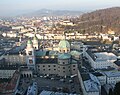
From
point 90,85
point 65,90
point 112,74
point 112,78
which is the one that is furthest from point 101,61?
point 90,85

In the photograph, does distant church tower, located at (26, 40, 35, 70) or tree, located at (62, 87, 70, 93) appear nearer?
tree, located at (62, 87, 70, 93)

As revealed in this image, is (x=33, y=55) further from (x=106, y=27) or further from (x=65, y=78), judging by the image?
(x=106, y=27)

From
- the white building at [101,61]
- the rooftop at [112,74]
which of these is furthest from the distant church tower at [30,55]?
the rooftop at [112,74]

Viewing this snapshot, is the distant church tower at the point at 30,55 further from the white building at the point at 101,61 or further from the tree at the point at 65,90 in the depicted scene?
the white building at the point at 101,61

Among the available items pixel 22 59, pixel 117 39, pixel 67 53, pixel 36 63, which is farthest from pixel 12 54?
pixel 117 39

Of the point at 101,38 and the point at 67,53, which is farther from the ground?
→ the point at 67,53

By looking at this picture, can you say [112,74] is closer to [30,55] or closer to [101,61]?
[101,61]

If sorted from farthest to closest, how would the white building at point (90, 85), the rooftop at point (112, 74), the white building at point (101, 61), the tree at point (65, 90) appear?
the white building at point (101, 61) < the rooftop at point (112, 74) < the tree at point (65, 90) < the white building at point (90, 85)

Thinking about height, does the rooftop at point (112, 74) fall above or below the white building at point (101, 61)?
above

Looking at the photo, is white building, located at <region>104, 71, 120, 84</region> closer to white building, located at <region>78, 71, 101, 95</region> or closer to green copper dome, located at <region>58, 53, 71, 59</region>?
white building, located at <region>78, 71, 101, 95</region>

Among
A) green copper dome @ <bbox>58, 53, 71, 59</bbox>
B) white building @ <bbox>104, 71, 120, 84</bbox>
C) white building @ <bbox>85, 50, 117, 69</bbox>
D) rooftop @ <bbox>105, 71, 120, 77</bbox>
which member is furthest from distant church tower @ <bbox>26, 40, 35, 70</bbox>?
white building @ <bbox>104, 71, 120, 84</bbox>

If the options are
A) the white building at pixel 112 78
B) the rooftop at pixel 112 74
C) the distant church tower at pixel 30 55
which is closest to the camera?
the white building at pixel 112 78
